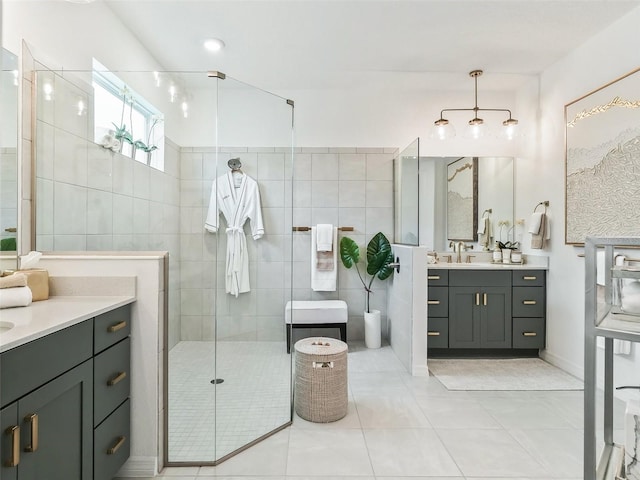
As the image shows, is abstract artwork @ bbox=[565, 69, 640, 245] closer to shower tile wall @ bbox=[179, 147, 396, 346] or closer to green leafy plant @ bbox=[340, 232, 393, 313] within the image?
green leafy plant @ bbox=[340, 232, 393, 313]

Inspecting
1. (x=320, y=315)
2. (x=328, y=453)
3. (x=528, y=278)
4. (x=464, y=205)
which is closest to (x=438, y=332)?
(x=528, y=278)

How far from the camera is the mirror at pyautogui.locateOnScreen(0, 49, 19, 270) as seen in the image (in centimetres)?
153

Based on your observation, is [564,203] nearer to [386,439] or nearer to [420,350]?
[420,350]

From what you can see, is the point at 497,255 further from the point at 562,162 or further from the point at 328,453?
the point at 328,453

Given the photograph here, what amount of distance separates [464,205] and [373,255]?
3.59 feet

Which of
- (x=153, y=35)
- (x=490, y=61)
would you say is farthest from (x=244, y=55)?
(x=490, y=61)

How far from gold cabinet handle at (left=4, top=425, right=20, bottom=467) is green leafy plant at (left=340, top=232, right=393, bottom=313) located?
2.89 metres

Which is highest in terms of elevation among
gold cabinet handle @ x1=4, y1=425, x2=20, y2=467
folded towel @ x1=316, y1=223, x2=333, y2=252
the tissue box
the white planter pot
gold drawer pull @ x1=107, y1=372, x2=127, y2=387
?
folded towel @ x1=316, y1=223, x2=333, y2=252

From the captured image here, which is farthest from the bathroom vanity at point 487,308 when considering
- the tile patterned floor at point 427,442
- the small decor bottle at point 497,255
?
the tile patterned floor at point 427,442

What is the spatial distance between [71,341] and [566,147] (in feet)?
11.4

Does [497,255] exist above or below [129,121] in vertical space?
below

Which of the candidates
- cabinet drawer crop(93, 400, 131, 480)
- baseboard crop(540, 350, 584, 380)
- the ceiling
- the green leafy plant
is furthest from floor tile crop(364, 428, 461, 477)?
the ceiling

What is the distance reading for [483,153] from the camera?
12.4 feet

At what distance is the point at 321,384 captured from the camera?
214 centimetres
